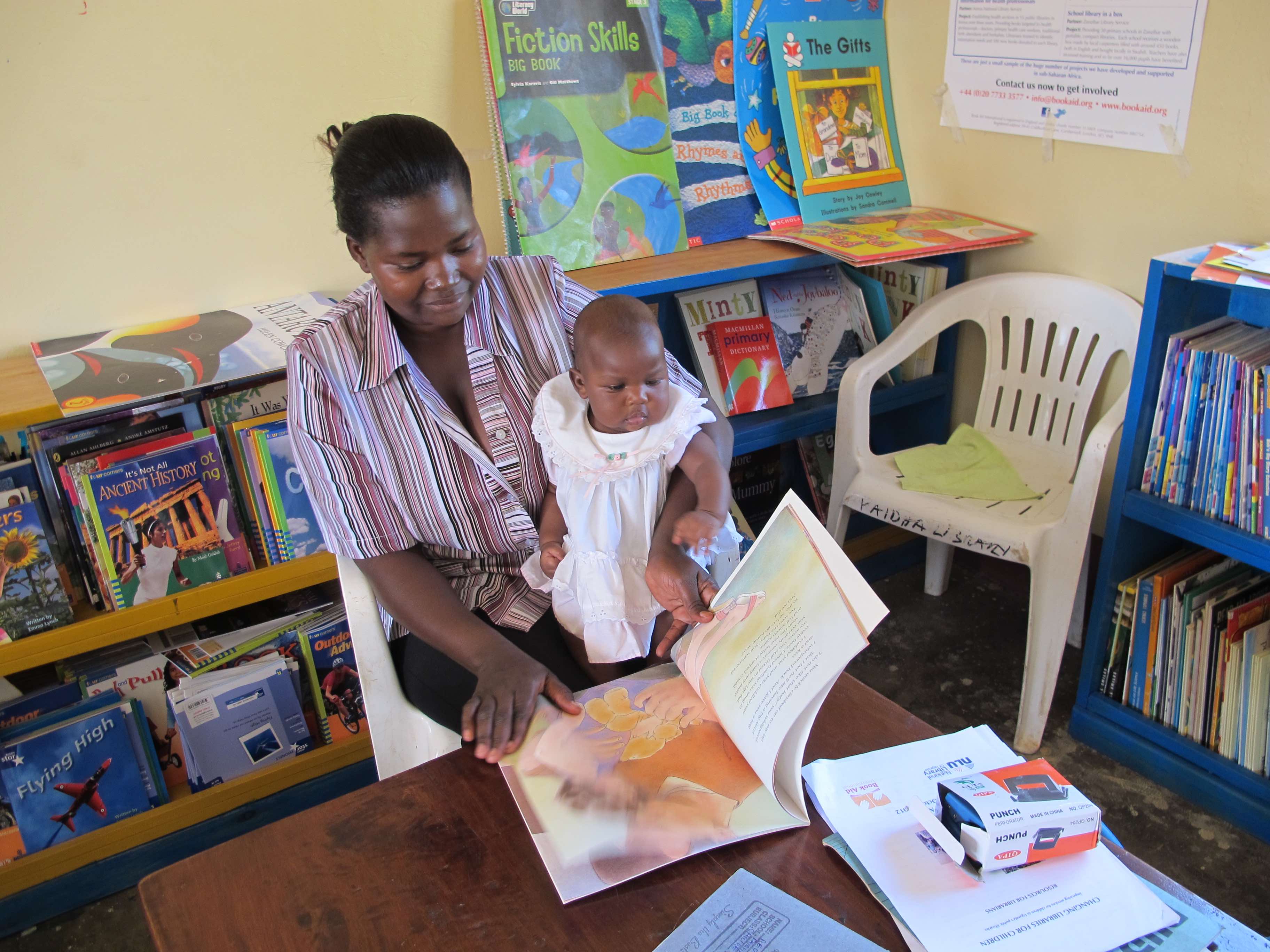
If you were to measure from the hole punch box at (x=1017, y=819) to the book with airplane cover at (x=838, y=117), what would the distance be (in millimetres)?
1926

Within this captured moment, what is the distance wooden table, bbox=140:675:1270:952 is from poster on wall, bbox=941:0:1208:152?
6.15 ft

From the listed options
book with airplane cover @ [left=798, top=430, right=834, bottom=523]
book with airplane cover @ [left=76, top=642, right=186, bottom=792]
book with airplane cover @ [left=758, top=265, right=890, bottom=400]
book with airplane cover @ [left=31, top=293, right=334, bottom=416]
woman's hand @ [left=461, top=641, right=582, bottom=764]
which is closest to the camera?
woman's hand @ [left=461, top=641, right=582, bottom=764]

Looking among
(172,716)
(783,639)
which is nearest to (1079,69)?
(783,639)

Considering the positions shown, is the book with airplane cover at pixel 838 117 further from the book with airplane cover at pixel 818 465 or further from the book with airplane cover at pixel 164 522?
the book with airplane cover at pixel 164 522

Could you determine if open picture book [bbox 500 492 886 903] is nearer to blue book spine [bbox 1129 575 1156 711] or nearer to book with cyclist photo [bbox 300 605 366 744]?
book with cyclist photo [bbox 300 605 366 744]

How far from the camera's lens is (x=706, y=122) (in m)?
2.39

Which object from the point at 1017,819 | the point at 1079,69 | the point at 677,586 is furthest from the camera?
the point at 1079,69

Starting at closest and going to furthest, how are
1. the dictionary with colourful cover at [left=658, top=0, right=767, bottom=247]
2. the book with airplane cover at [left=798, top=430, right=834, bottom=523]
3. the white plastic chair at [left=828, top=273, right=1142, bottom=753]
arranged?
the white plastic chair at [left=828, top=273, right=1142, bottom=753] → the dictionary with colourful cover at [left=658, top=0, right=767, bottom=247] → the book with airplane cover at [left=798, top=430, right=834, bottom=523]

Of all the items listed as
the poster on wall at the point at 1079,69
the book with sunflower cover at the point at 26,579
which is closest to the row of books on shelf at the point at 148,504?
the book with sunflower cover at the point at 26,579

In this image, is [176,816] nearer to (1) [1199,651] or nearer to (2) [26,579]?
(2) [26,579]

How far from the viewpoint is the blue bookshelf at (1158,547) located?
1700mm

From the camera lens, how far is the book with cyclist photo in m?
1.98

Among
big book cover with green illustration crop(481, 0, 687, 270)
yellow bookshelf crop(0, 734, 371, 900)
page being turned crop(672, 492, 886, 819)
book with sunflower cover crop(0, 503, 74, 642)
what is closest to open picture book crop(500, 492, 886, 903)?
page being turned crop(672, 492, 886, 819)

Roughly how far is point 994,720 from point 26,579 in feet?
6.72
